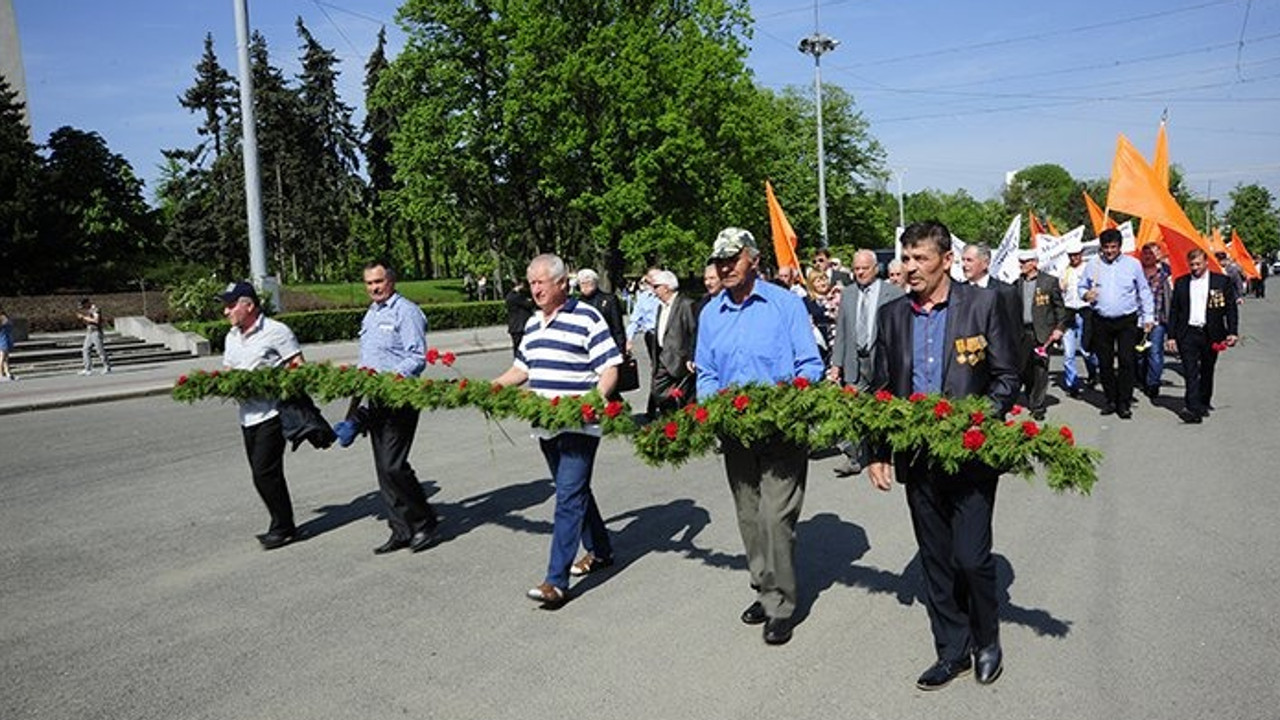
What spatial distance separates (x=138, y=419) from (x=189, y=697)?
11478mm

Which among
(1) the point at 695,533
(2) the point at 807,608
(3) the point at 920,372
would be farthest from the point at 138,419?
(3) the point at 920,372

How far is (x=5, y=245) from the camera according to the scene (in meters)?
40.1

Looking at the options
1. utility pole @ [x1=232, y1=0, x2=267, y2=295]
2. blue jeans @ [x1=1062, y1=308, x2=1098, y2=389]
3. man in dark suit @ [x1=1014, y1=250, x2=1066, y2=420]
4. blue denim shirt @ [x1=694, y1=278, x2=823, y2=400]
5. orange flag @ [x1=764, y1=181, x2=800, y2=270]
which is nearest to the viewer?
blue denim shirt @ [x1=694, y1=278, x2=823, y2=400]

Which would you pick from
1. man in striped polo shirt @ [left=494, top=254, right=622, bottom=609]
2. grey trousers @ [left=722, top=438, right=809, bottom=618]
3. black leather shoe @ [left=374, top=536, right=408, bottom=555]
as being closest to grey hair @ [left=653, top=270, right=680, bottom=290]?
man in striped polo shirt @ [left=494, top=254, right=622, bottom=609]

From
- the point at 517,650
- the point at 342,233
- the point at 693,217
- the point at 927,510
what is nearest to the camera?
the point at 927,510

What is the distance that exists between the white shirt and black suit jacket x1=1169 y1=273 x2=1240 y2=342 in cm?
3

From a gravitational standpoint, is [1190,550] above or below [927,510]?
below

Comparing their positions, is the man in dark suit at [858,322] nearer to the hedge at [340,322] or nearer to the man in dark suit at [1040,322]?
the man in dark suit at [1040,322]

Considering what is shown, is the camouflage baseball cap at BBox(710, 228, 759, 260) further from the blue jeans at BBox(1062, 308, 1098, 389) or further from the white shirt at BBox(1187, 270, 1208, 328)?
the blue jeans at BBox(1062, 308, 1098, 389)

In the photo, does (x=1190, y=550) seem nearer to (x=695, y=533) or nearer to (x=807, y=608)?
(x=807, y=608)

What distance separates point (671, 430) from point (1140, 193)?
11056mm

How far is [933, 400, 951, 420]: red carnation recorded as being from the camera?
12.9 feet

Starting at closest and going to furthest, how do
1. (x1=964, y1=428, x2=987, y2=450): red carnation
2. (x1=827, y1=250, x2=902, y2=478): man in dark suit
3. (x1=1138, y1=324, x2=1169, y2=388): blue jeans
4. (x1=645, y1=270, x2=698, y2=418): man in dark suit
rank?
(x1=964, y1=428, x2=987, y2=450): red carnation, (x1=645, y1=270, x2=698, y2=418): man in dark suit, (x1=827, y1=250, x2=902, y2=478): man in dark suit, (x1=1138, y1=324, x2=1169, y2=388): blue jeans

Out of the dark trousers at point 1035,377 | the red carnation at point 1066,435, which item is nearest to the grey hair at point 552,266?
the red carnation at point 1066,435
